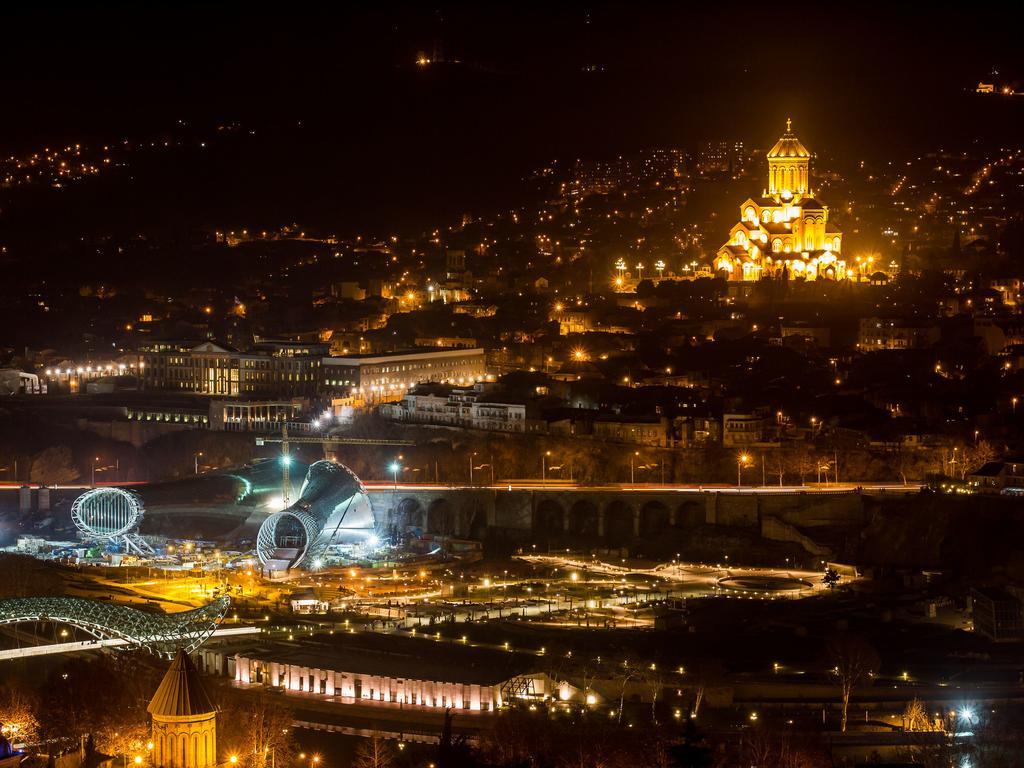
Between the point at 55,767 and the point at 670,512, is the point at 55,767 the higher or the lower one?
the lower one

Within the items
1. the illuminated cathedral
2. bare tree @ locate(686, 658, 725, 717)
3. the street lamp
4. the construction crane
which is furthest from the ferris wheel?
the illuminated cathedral

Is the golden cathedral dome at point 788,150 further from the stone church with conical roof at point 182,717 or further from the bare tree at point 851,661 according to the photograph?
the stone church with conical roof at point 182,717

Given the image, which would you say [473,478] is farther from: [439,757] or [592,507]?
[439,757]

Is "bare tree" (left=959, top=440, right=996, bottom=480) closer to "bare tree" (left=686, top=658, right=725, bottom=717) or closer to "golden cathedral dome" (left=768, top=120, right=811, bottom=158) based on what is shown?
"bare tree" (left=686, top=658, right=725, bottom=717)

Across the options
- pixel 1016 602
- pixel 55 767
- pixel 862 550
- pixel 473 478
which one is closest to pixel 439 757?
pixel 55 767

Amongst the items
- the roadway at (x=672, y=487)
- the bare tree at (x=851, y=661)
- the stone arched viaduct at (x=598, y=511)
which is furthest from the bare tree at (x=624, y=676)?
the roadway at (x=672, y=487)
